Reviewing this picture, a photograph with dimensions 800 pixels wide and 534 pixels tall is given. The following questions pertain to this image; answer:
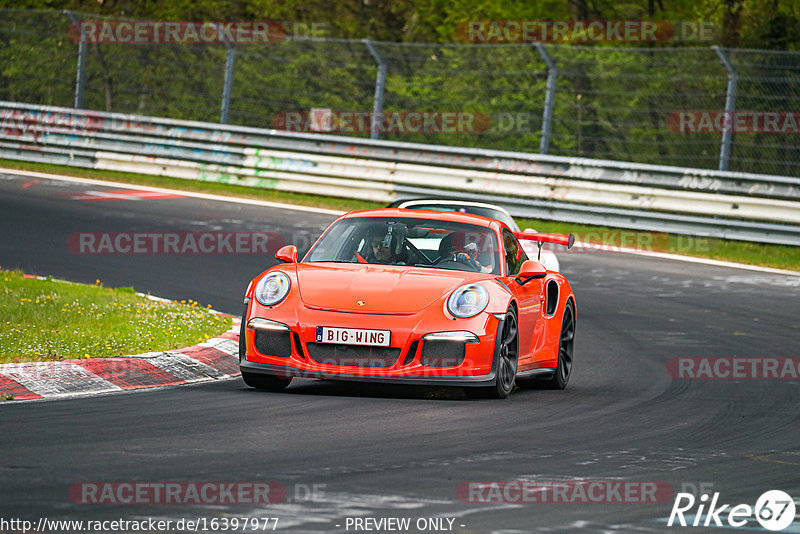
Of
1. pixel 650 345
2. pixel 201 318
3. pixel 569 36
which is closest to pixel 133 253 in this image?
pixel 201 318

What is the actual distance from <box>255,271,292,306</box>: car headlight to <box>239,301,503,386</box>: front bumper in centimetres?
15

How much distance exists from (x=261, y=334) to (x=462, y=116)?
16.7 metres

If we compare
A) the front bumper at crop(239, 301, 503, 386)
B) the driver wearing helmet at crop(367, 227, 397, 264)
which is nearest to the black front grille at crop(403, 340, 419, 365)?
the front bumper at crop(239, 301, 503, 386)

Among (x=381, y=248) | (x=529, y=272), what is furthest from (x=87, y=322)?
(x=529, y=272)

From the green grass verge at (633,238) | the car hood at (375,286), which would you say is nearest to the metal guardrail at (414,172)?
the green grass verge at (633,238)

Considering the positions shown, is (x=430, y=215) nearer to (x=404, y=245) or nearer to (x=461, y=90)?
(x=404, y=245)

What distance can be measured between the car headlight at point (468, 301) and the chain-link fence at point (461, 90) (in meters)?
11.5

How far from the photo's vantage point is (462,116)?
81.3 ft

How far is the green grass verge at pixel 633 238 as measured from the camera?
18.7 meters

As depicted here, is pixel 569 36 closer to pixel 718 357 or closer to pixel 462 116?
pixel 462 116

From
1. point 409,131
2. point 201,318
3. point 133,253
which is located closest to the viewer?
point 201,318

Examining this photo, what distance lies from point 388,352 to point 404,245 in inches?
57.7

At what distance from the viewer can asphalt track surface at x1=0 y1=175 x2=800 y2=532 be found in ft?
17.4

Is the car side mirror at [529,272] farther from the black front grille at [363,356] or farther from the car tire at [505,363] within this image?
the black front grille at [363,356]
